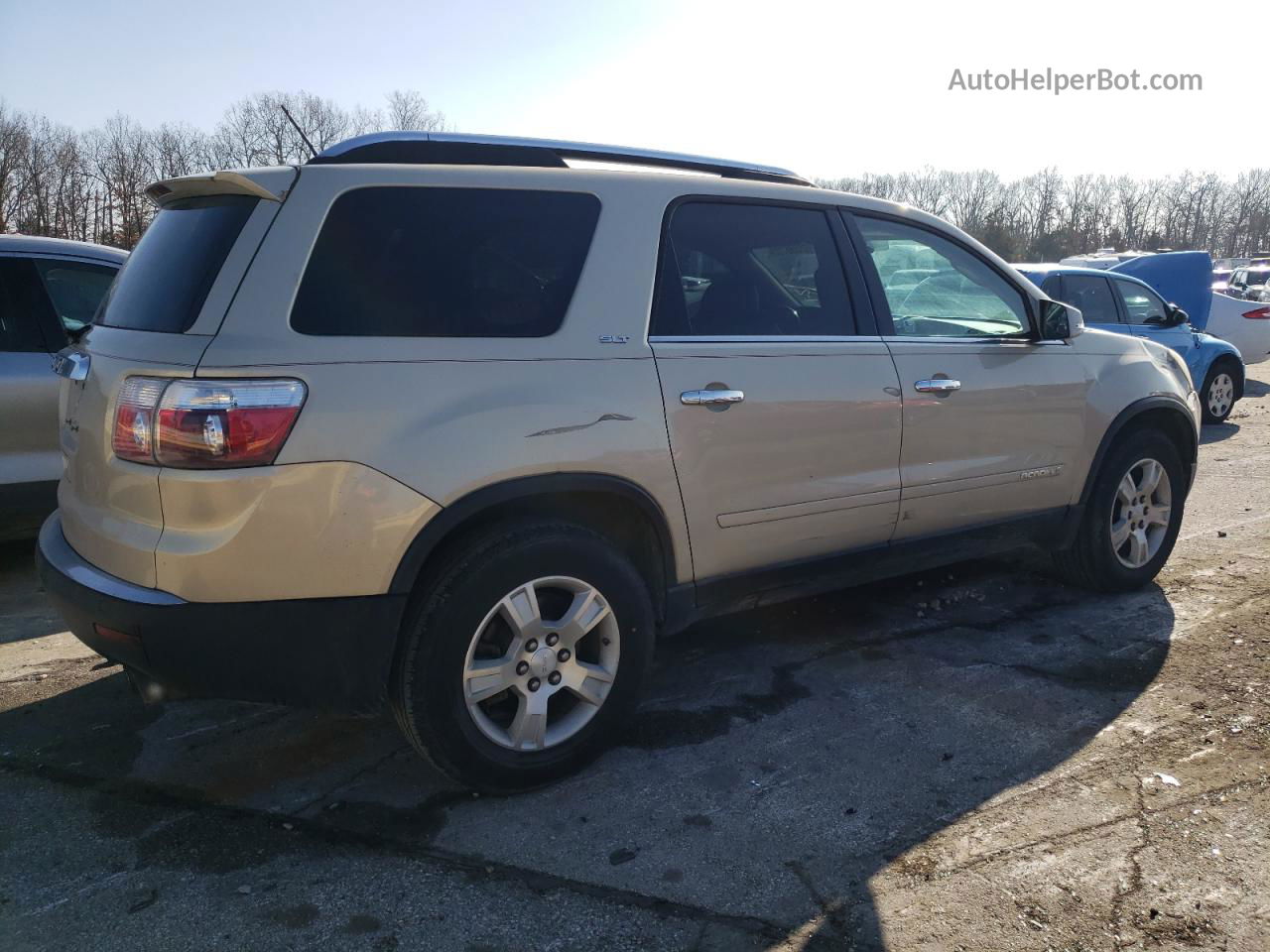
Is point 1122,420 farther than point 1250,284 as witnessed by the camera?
No

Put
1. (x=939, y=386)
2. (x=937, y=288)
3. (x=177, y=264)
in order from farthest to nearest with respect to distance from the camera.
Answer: (x=937, y=288) → (x=939, y=386) → (x=177, y=264)

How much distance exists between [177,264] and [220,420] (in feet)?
2.28

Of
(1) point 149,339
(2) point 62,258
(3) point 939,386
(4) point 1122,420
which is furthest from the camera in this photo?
(2) point 62,258

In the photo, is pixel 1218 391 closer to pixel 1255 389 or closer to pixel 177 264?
pixel 1255 389

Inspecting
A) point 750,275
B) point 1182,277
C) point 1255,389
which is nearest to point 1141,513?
point 750,275

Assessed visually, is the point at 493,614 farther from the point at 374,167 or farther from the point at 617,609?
the point at 374,167

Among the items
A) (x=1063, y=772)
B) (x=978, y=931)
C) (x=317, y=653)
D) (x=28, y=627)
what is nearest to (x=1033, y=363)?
(x=1063, y=772)

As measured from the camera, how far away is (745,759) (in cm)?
340

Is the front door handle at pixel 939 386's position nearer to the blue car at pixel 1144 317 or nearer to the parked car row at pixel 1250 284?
the blue car at pixel 1144 317

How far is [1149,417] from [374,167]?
13.0ft

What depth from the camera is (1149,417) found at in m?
4.98

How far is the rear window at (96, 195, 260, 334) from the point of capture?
112 inches

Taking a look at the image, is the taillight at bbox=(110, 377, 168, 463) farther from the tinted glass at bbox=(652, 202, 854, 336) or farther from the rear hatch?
the tinted glass at bbox=(652, 202, 854, 336)

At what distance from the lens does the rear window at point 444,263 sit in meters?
2.84
